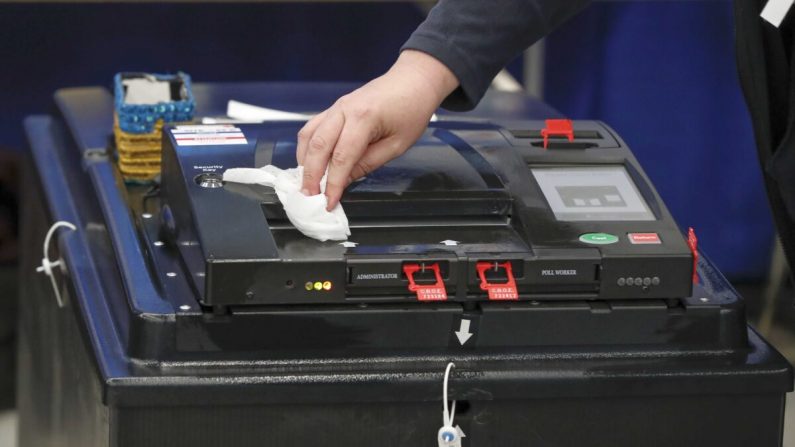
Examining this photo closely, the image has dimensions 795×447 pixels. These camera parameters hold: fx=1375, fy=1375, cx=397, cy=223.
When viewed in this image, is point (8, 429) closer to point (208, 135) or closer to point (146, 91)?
point (146, 91)

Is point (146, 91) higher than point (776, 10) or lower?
lower

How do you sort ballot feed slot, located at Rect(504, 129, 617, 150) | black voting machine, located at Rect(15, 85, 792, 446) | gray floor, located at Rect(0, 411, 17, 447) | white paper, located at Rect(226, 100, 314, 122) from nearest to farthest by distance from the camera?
black voting machine, located at Rect(15, 85, 792, 446)
ballot feed slot, located at Rect(504, 129, 617, 150)
white paper, located at Rect(226, 100, 314, 122)
gray floor, located at Rect(0, 411, 17, 447)

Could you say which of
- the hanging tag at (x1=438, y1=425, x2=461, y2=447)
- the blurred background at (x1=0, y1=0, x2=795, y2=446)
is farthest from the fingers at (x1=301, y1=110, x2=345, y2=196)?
the blurred background at (x1=0, y1=0, x2=795, y2=446)

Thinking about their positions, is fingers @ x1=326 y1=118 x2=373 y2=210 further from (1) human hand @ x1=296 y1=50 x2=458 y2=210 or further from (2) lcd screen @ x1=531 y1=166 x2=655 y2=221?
(2) lcd screen @ x1=531 y1=166 x2=655 y2=221

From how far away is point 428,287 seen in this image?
109 centimetres

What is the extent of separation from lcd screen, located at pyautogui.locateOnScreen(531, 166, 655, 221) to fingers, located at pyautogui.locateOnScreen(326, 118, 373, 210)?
19cm

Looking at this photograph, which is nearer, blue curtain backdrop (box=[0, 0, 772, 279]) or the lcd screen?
the lcd screen

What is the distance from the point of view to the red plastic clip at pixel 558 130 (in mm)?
1317

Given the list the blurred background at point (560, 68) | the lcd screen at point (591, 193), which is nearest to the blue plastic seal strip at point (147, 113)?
the lcd screen at point (591, 193)

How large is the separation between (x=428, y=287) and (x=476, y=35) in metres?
0.22

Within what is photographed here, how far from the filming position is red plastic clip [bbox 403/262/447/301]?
1.09m

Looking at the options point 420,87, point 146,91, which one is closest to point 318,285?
point 420,87

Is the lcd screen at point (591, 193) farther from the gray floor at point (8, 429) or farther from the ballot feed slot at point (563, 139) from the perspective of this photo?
the gray floor at point (8, 429)

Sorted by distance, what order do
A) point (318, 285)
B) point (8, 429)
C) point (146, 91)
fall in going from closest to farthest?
1. point (318, 285)
2. point (146, 91)
3. point (8, 429)
